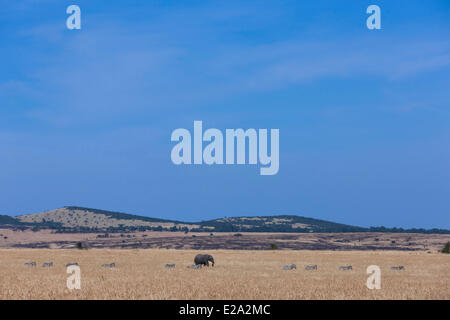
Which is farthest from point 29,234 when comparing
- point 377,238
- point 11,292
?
point 11,292

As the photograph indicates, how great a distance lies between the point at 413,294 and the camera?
898 inches

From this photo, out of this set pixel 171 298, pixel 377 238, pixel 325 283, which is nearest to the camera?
pixel 171 298
